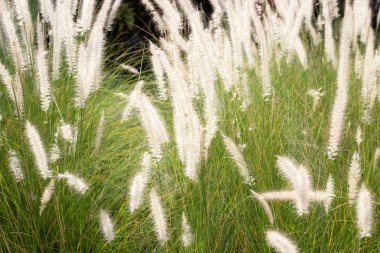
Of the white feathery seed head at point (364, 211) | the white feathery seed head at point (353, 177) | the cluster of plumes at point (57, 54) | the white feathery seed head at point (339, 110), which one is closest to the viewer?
the white feathery seed head at point (364, 211)

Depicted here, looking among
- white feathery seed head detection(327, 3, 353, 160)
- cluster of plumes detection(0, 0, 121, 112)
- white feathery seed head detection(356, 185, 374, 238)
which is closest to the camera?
white feathery seed head detection(356, 185, 374, 238)

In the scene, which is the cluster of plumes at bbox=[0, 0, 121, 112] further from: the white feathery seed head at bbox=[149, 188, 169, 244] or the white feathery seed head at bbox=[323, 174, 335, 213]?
the white feathery seed head at bbox=[323, 174, 335, 213]

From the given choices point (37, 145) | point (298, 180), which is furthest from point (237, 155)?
point (37, 145)

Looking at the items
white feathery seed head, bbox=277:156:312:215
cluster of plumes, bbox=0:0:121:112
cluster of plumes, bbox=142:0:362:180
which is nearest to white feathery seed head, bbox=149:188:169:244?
cluster of plumes, bbox=142:0:362:180

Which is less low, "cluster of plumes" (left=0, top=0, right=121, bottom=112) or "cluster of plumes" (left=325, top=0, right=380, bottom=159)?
"cluster of plumes" (left=0, top=0, right=121, bottom=112)

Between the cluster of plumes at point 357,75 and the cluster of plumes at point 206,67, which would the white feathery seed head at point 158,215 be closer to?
the cluster of plumes at point 206,67

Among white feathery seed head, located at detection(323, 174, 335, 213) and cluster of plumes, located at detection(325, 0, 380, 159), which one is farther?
cluster of plumes, located at detection(325, 0, 380, 159)

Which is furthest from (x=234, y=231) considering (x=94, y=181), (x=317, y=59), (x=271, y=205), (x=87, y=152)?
(x=317, y=59)

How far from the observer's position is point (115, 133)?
384 centimetres

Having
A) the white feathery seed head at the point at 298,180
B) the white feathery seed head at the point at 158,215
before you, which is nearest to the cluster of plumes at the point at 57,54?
the white feathery seed head at the point at 158,215

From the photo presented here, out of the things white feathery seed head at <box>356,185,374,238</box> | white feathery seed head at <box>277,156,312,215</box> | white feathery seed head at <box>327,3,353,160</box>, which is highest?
white feathery seed head at <box>327,3,353,160</box>

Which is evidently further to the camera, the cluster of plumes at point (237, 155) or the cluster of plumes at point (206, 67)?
the cluster of plumes at point (206, 67)

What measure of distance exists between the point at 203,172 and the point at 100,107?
6.05 feet

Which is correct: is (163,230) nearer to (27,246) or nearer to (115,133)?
(27,246)
